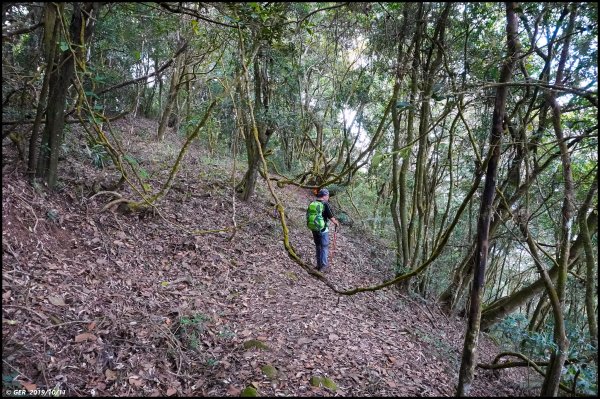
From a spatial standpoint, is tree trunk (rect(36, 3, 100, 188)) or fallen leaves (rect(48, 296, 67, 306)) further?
tree trunk (rect(36, 3, 100, 188))

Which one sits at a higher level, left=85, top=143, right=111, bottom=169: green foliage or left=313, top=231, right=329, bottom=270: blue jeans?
left=85, top=143, right=111, bottom=169: green foliage

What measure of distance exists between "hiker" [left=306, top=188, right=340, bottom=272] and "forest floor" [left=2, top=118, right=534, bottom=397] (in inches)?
28.4

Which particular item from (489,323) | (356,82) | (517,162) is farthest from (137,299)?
(356,82)

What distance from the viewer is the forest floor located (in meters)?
4.14

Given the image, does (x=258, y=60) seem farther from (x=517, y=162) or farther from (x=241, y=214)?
(x=517, y=162)

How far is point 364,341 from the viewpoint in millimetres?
6070

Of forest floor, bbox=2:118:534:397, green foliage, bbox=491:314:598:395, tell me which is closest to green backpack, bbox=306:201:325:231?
forest floor, bbox=2:118:534:397

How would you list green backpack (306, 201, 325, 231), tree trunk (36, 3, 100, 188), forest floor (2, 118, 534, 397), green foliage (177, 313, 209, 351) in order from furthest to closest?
green backpack (306, 201, 325, 231) → tree trunk (36, 3, 100, 188) → green foliage (177, 313, 209, 351) → forest floor (2, 118, 534, 397)

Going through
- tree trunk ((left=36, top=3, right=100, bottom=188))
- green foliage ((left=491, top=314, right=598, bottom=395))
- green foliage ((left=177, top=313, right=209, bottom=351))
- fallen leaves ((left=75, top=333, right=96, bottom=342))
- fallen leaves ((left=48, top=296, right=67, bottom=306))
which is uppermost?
tree trunk ((left=36, top=3, right=100, bottom=188))

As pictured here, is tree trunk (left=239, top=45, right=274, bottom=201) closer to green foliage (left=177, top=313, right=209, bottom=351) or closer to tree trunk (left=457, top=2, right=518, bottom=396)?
green foliage (left=177, top=313, right=209, bottom=351)

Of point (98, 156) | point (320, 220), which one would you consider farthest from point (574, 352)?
point (98, 156)

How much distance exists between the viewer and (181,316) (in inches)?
205

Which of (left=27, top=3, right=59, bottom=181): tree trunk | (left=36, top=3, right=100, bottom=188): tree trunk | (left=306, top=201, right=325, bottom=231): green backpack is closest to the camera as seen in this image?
(left=27, top=3, right=59, bottom=181): tree trunk

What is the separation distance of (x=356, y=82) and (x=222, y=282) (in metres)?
9.57
